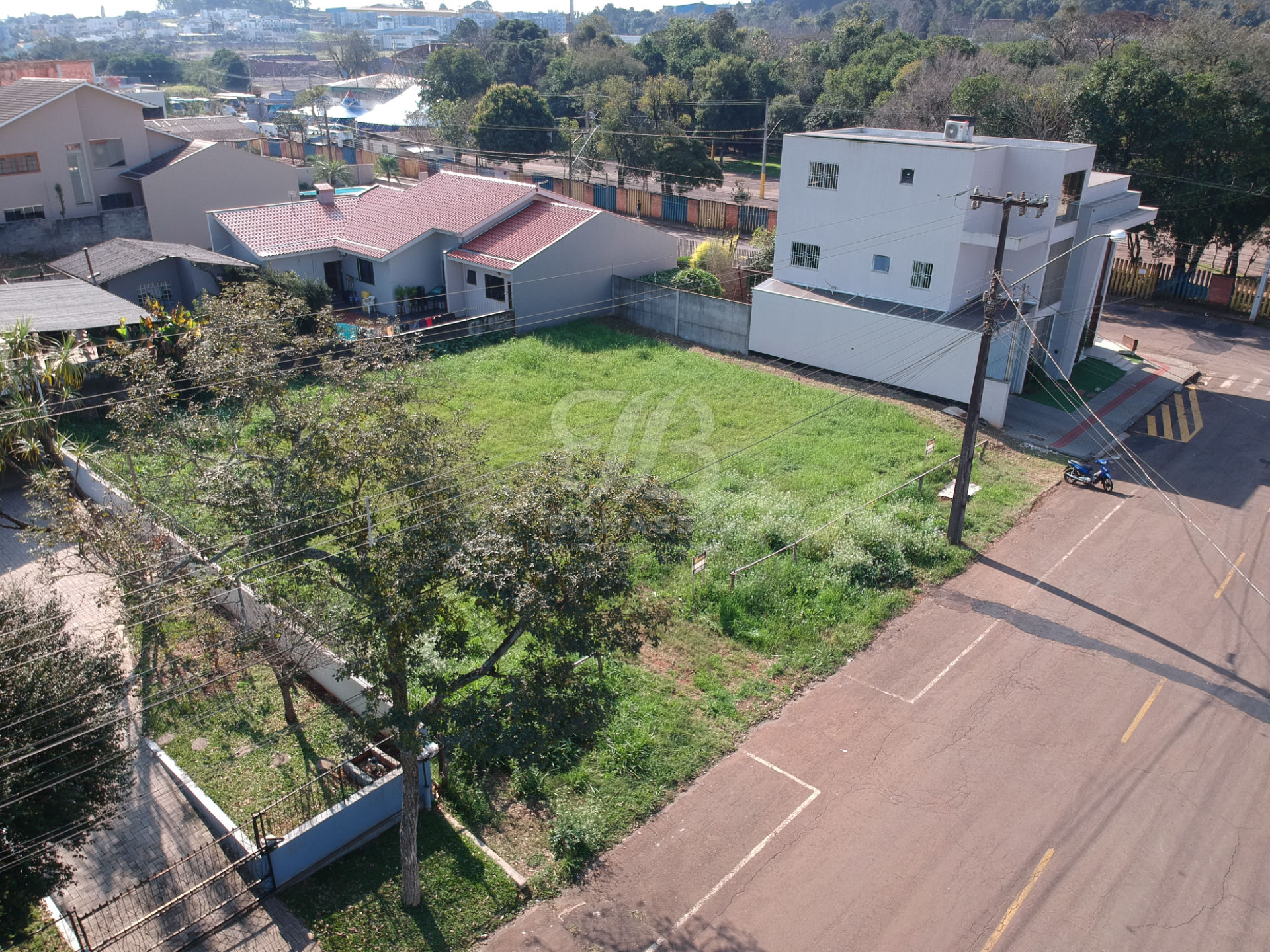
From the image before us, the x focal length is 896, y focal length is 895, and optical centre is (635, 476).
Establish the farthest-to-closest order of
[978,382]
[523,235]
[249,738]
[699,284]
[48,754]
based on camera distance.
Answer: [699,284], [523,235], [978,382], [249,738], [48,754]

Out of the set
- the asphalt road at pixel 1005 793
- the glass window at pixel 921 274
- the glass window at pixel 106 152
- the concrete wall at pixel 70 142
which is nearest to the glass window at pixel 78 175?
the concrete wall at pixel 70 142

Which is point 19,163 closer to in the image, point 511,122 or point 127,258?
point 127,258

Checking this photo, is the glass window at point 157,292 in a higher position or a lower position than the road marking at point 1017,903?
higher

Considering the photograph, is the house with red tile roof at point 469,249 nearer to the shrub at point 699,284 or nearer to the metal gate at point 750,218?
the shrub at point 699,284

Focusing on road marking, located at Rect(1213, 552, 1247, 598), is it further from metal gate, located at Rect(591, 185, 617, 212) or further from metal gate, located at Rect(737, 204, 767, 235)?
metal gate, located at Rect(591, 185, 617, 212)

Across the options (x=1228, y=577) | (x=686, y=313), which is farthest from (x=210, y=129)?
(x=1228, y=577)
